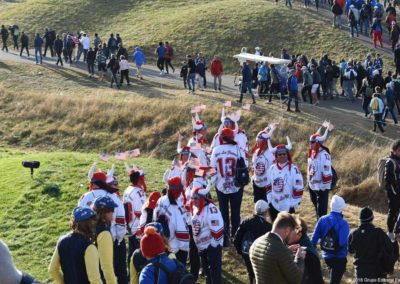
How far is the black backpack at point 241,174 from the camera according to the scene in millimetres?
12953

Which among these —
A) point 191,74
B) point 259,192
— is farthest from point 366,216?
point 191,74

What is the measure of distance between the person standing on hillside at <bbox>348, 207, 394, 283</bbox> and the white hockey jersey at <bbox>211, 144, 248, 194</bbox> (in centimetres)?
358

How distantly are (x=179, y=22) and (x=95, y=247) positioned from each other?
123 ft

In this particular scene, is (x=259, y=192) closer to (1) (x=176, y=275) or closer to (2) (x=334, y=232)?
(2) (x=334, y=232)

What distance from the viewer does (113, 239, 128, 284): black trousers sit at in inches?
433

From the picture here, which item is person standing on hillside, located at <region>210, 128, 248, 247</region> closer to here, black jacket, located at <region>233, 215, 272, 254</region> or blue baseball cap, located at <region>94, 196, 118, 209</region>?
black jacket, located at <region>233, 215, 272, 254</region>

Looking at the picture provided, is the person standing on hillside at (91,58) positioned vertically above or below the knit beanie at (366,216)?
below

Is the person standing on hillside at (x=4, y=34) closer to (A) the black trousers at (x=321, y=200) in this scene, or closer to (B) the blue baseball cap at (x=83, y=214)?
(A) the black trousers at (x=321, y=200)

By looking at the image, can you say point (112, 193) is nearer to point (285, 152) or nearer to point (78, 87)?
point (285, 152)

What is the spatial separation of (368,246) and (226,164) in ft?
12.8

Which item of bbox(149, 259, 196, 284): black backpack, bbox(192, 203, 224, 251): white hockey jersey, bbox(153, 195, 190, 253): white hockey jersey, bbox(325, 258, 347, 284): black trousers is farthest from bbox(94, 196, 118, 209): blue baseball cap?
bbox(325, 258, 347, 284): black trousers

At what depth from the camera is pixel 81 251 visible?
7.86m

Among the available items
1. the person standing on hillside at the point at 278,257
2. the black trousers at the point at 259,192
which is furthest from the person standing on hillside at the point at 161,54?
the person standing on hillside at the point at 278,257

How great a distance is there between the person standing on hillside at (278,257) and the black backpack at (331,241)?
2.45 meters
